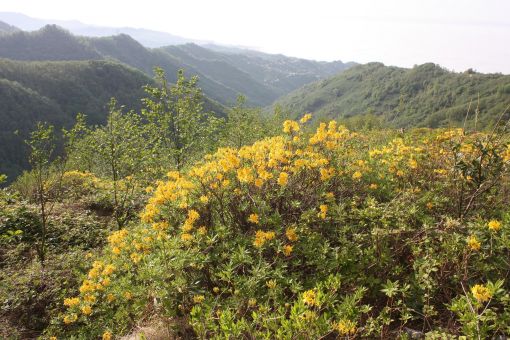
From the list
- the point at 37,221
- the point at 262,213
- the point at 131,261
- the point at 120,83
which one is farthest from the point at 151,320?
the point at 120,83

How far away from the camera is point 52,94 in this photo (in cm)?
11244

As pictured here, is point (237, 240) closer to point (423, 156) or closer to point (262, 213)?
point (262, 213)

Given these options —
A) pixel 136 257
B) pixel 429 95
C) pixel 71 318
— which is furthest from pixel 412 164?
pixel 429 95

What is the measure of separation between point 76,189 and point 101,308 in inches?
373

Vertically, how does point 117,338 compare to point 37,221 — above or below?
above

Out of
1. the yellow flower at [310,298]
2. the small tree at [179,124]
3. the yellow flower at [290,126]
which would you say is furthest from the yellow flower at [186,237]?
the small tree at [179,124]

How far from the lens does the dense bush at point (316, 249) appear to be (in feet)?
8.23

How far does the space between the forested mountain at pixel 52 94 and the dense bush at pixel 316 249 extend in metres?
92.4

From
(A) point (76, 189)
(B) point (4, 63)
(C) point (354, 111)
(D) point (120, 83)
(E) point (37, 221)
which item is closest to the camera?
(E) point (37, 221)

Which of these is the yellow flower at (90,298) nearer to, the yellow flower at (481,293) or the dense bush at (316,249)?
the dense bush at (316,249)

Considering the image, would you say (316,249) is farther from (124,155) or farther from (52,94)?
(52,94)

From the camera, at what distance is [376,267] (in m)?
3.08

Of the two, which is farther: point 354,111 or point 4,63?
point 354,111

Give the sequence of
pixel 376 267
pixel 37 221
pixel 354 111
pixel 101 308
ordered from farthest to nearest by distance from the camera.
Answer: pixel 354 111, pixel 37 221, pixel 101 308, pixel 376 267
